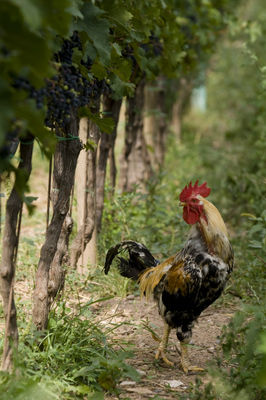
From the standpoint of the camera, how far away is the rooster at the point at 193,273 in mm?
3875

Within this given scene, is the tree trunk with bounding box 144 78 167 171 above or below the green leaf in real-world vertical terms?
above

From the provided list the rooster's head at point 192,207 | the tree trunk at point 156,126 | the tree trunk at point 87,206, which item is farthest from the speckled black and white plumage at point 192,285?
the tree trunk at point 156,126

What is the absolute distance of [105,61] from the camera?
9.59 feet

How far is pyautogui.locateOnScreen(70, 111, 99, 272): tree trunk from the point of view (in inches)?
216

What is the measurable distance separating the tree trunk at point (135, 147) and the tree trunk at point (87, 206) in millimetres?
1023

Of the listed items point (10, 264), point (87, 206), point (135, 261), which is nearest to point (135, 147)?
point (87, 206)

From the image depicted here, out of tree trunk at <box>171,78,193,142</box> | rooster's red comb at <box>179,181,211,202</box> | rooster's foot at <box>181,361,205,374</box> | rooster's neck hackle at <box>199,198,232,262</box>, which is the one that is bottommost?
rooster's foot at <box>181,361,205,374</box>

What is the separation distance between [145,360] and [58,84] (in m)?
2.28

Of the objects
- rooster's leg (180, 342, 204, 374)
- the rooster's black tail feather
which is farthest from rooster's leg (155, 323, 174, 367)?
the rooster's black tail feather

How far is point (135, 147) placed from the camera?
861 centimetres

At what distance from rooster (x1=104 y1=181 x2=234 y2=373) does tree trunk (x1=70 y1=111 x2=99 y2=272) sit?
4.70ft

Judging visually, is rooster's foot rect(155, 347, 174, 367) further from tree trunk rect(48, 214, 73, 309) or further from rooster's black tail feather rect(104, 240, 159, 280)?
tree trunk rect(48, 214, 73, 309)

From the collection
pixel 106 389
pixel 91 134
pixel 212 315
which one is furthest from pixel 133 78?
pixel 106 389

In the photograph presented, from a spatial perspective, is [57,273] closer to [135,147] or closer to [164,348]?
[164,348]
